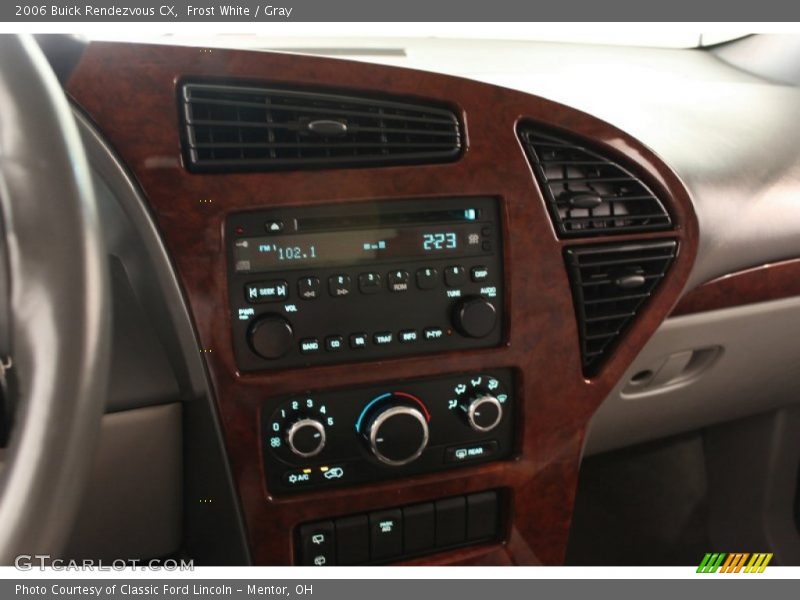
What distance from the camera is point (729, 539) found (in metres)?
1.86

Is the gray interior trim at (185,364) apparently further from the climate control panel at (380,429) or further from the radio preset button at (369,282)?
the radio preset button at (369,282)

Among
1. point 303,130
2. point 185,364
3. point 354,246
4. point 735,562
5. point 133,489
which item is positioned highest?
point 303,130

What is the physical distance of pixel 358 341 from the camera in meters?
1.01

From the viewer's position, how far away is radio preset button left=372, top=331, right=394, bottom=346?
3.35ft

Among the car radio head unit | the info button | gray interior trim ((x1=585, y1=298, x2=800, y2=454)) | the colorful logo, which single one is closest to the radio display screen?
the car radio head unit

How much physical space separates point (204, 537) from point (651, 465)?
1079 mm

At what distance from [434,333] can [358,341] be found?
97mm

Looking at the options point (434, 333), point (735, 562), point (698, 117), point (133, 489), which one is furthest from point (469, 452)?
point (735, 562)

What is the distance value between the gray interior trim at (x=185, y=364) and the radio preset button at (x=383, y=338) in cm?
19

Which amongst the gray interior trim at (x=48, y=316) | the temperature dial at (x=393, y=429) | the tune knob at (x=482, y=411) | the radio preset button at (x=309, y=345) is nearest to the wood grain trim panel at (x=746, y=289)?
the tune knob at (x=482, y=411)

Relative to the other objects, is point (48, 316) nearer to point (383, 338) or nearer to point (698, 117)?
point (383, 338)

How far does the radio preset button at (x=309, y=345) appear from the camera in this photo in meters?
1.00

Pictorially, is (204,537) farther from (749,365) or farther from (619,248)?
(749,365)

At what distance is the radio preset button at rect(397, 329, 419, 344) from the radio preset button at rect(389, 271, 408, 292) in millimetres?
51
